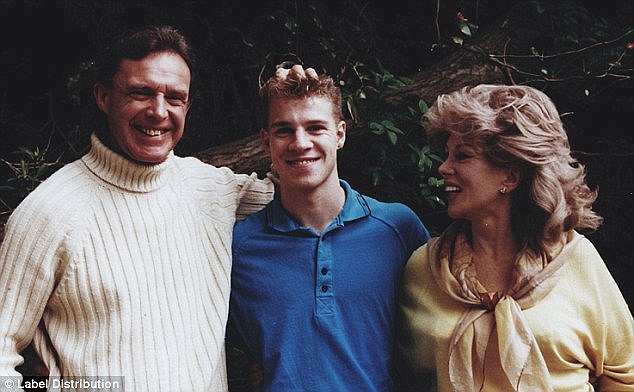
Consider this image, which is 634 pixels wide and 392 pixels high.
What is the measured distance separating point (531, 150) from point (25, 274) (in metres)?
1.48

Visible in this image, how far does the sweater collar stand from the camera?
2192 millimetres

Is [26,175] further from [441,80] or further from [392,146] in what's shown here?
[441,80]

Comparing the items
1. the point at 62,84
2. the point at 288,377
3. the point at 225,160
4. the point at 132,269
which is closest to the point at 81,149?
the point at 62,84

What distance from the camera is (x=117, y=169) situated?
7.22 ft

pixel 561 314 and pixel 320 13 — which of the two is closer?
pixel 561 314

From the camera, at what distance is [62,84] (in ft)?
12.0

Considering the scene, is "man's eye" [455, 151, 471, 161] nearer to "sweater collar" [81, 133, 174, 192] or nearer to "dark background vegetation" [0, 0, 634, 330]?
"dark background vegetation" [0, 0, 634, 330]

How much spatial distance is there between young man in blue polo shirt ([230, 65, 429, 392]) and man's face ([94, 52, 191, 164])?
37 cm

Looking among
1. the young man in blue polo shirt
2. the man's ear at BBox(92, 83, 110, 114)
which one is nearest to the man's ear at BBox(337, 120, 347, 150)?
the young man in blue polo shirt

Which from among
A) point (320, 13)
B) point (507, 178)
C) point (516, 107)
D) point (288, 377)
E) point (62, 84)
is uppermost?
point (320, 13)

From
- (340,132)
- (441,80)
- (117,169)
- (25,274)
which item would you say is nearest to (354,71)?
(441,80)

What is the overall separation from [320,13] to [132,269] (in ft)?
6.34

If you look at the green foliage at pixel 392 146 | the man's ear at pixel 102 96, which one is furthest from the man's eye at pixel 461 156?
the man's ear at pixel 102 96

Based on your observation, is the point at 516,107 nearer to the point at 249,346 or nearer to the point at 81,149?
the point at 249,346
